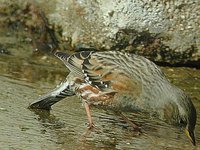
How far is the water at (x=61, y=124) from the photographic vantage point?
6074 mm

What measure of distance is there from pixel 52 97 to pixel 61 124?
0.60 metres

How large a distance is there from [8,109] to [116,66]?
44.2 inches

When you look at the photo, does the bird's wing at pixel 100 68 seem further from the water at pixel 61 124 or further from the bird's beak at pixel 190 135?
the bird's beak at pixel 190 135

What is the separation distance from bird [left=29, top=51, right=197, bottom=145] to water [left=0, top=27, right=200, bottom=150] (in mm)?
179

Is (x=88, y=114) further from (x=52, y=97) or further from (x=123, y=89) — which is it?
(x=52, y=97)

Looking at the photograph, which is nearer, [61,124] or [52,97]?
[61,124]

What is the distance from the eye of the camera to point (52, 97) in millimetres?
7199

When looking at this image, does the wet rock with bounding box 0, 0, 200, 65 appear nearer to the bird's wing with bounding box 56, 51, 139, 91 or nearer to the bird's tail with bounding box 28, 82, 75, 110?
the bird's wing with bounding box 56, 51, 139, 91

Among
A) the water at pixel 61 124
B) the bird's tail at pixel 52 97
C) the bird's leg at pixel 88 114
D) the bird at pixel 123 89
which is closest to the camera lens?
the water at pixel 61 124

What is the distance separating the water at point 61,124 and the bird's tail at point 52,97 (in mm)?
85

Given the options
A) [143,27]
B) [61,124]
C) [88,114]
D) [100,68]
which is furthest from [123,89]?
[143,27]

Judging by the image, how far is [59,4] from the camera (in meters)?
9.62

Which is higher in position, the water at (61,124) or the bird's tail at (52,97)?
the bird's tail at (52,97)

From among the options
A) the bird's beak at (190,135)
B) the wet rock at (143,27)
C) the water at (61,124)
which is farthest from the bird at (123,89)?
the wet rock at (143,27)
